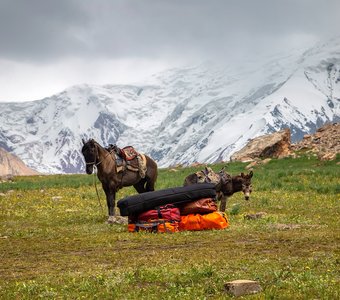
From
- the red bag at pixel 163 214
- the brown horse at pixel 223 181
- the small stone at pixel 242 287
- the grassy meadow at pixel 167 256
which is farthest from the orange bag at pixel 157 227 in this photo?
the small stone at pixel 242 287

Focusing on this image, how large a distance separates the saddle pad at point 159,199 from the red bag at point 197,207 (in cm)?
15

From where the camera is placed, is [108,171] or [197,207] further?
[108,171]

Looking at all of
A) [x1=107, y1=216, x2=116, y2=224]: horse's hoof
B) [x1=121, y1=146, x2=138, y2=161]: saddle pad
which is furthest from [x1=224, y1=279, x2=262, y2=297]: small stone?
[x1=121, y1=146, x2=138, y2=161]: saddle pad

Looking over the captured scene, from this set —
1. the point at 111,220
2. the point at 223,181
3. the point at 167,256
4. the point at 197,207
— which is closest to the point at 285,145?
the point at 223,181

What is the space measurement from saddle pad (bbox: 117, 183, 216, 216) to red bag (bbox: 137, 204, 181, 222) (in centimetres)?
14

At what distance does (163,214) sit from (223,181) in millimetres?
5658

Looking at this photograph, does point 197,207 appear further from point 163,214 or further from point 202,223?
point 163,214

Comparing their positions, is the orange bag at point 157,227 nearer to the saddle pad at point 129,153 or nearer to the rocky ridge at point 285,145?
the saddle pad at point 129,153

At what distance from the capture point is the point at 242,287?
11.1 m

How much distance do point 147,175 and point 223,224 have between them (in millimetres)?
6809

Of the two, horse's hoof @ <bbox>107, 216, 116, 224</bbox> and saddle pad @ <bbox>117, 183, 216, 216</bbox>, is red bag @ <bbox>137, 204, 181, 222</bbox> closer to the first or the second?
saddle pad @ <bbox>117, 183, 216, 216</bbox>

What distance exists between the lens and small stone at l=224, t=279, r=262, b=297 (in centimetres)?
1109

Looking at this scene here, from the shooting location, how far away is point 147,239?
19.4m

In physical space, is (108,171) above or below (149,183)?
above
